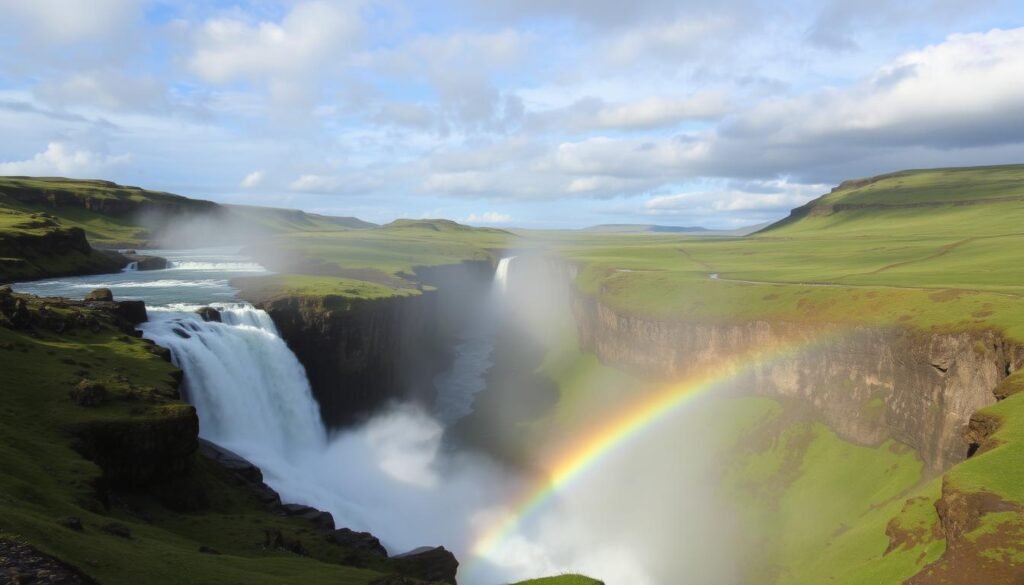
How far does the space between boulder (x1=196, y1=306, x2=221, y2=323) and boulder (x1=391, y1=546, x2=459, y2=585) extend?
3637cm

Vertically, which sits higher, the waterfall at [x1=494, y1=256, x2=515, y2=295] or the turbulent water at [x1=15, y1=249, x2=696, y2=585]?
the waterfall at [x1=494, y1=256, x2=515, y2=295]

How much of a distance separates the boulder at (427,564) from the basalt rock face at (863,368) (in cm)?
3593

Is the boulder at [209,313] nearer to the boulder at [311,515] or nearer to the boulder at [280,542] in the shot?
the boulder at [311,515]

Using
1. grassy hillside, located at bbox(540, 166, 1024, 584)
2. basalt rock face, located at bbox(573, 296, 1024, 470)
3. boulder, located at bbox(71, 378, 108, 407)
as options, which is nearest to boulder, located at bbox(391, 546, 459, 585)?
boulder, located at bbox(71, 378, 108, 407)

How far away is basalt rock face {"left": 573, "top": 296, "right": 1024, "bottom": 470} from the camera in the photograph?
5381 centimetres

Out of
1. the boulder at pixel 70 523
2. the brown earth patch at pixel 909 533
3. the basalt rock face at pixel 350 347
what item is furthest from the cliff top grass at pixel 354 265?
the brown earth patch at pixel 909 533

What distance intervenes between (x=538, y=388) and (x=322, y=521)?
222ft

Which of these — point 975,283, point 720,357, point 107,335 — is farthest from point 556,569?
point 975,283

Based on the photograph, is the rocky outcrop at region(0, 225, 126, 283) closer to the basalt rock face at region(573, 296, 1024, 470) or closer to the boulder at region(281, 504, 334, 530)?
Result: the boulder at region(281, 504, 334, 530)

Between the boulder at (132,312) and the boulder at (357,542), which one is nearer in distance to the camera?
the boulder at (357,542)

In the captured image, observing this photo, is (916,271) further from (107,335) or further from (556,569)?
(107,335)

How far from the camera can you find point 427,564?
42625mm

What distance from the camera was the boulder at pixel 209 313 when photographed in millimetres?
66125

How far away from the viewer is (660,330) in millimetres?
91500
